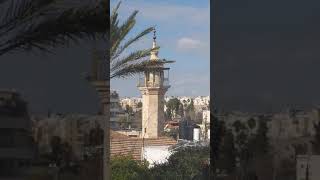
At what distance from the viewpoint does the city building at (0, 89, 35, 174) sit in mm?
7078

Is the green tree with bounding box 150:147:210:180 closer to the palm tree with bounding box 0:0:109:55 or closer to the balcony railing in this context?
the balcony railing

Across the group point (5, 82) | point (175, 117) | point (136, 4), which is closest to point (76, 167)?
point (5, 82)

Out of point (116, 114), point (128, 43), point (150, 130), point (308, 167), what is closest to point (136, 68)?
point (128, 43)

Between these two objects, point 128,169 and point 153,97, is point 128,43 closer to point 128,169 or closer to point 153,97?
point 128,169

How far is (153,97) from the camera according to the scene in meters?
14.2

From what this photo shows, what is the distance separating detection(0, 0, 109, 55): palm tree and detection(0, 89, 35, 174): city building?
627 millimetres

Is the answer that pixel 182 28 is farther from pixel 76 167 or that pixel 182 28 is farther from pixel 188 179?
pixel 76 167

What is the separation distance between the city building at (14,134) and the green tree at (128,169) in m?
3.64

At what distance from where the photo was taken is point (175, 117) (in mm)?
15148

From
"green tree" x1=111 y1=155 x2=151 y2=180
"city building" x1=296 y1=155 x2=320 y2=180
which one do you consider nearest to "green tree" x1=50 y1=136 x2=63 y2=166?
"city building" x1=296 y1=155 x2=320 y2=180

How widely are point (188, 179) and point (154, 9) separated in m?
3.27

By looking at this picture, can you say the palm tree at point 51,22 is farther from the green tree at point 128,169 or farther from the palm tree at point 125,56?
the green tree at point 128,169

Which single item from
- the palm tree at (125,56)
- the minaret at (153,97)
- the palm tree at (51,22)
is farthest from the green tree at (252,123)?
the minaret at (153,97)

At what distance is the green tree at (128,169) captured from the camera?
10.8 m
